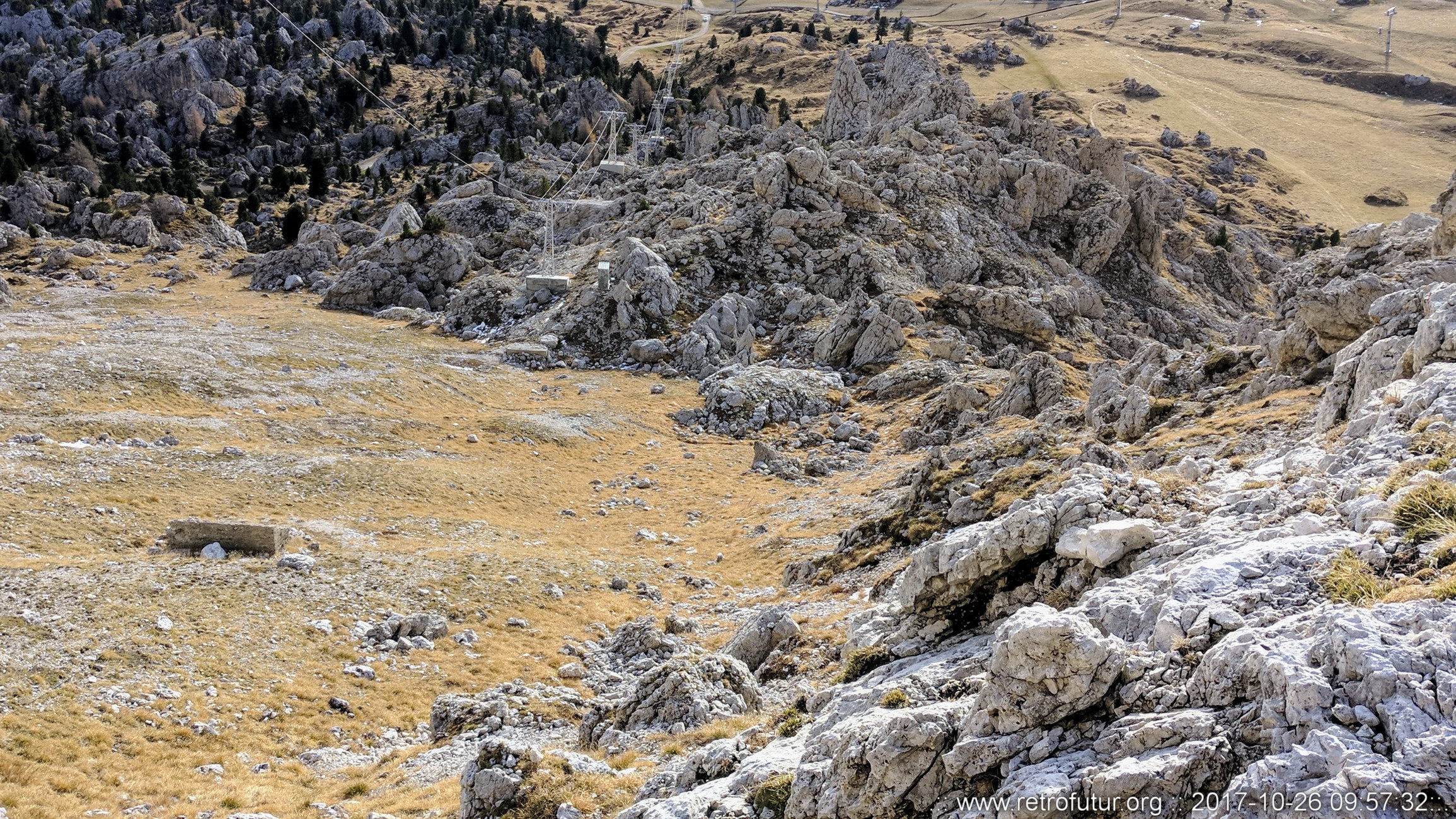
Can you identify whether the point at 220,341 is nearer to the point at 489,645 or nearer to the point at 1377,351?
the point at 489,645

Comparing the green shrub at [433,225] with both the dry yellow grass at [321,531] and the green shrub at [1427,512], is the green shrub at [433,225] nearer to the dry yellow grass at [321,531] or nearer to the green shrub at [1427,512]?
the dry yellow grass at [321,531]

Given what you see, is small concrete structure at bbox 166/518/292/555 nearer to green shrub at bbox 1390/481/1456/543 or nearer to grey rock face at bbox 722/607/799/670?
grey rock face at bbox 722/607/799/670

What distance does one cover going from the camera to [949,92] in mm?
82438

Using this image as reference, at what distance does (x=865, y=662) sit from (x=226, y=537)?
20.4 metres

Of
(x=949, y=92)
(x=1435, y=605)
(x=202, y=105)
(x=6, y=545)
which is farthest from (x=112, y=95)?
(x=1435, y=605)

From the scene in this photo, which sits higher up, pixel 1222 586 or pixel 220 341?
pixel 1222 586

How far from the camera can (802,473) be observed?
136 feet

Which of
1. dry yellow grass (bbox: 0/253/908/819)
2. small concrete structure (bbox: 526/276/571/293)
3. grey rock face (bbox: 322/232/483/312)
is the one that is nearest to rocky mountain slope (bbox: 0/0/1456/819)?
dry yellow grass (bbox: 0/253/908/819)

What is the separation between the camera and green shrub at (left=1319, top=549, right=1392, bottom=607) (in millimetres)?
9523

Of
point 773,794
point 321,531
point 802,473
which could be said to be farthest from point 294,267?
point 773,794

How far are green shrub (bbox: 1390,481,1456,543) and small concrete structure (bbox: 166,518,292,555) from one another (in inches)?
1062

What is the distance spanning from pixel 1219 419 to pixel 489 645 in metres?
21.5

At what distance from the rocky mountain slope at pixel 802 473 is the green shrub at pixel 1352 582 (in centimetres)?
5

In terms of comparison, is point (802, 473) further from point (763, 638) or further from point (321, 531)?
point (321, 531)
